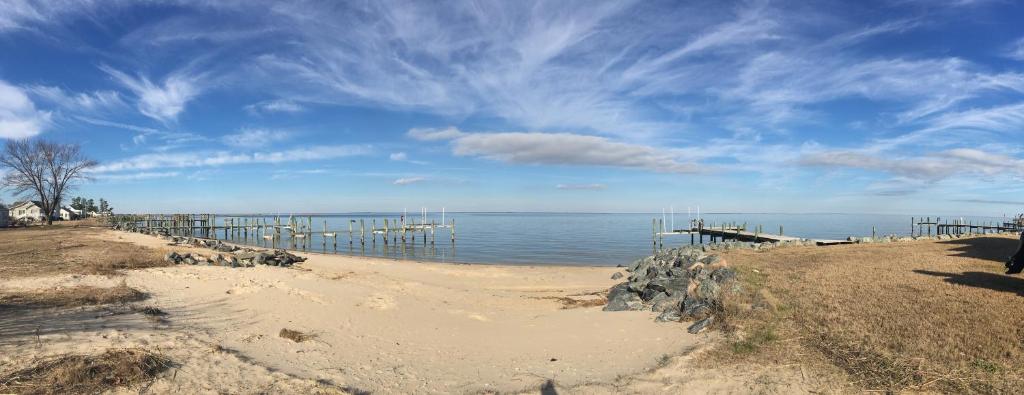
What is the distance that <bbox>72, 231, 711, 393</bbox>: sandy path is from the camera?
718cm

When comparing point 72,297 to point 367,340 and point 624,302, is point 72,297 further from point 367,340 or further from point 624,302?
point 624,302

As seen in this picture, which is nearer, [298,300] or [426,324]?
→ [426,324]

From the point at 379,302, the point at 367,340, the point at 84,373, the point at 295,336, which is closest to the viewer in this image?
the point at 84,373

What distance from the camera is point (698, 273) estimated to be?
45.4ft

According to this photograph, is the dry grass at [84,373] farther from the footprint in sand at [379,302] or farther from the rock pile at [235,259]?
the rock pile at [235,259]

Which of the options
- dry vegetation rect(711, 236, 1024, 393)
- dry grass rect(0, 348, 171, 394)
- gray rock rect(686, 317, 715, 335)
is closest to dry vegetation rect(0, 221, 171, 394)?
dry grass rect(0, 348, 171, 394)

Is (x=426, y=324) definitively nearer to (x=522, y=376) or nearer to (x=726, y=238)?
(x=522, y=376)

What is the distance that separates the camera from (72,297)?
400 inches

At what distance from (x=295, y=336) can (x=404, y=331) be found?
7.25 ft

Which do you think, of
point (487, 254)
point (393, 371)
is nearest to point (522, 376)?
point (393, 371)

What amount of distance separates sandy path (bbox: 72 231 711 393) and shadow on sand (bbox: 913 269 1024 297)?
678 centimetres

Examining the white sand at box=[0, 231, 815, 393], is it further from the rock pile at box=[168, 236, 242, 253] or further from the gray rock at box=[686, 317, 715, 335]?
the rock pile at box=[168, 236, 242, 253]

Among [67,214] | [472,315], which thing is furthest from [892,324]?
[67,214]

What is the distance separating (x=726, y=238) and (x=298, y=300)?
48.2 m
